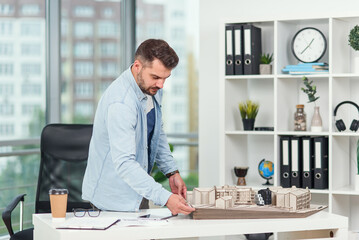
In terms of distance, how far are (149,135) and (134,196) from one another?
15.7 inches

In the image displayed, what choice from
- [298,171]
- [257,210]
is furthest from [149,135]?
[298,171]

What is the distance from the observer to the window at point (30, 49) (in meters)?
5.00

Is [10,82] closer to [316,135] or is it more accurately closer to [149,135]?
[149,135]

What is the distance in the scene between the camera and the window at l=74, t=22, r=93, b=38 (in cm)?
549

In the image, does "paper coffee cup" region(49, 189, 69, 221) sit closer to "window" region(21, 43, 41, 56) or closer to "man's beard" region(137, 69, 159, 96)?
"man's beard" region(137, 69, 159, 96)

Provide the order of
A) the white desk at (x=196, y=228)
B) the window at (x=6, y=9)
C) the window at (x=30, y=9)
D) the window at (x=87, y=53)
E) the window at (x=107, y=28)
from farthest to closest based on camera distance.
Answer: the window at (x=107, y=28), the window at (x=87, y=53), the window at (x=30, y=9), the window at (x=6, y=9), the white desk at (x=196, y=228)

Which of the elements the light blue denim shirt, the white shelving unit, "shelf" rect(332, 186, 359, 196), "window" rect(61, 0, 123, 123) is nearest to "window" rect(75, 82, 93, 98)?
"window" rect(61, 0, 123, 123)

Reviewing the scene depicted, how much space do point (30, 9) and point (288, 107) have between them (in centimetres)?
217

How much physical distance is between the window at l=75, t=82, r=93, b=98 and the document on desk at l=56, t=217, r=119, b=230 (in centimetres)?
280

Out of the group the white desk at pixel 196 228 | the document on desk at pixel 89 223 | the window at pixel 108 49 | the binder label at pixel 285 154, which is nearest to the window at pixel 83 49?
the window at pixel 108 49

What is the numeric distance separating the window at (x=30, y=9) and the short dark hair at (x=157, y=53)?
2.32 metres

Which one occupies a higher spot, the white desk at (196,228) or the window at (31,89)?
the window at (31,89)

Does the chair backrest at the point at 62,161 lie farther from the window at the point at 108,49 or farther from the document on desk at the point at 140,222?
the window at the point at 108,49

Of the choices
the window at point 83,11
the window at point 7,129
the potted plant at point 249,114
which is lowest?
the window at point 7,129
